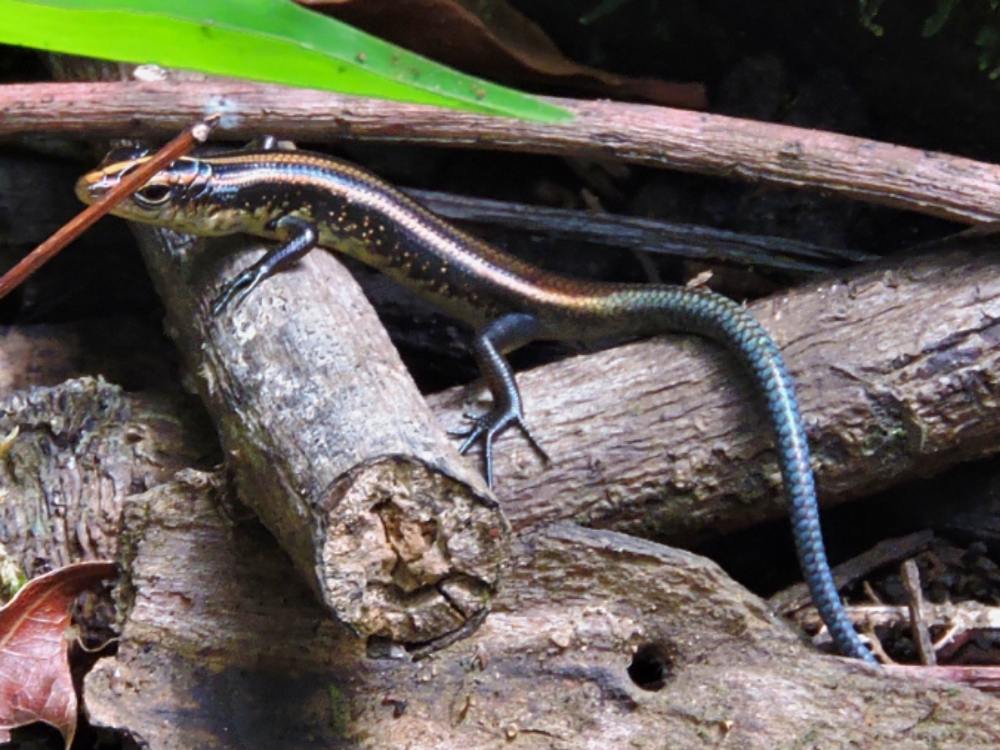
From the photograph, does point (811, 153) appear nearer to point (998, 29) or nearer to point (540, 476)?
point (998, 29)

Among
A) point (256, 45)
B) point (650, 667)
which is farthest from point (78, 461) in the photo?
point (256, 45)

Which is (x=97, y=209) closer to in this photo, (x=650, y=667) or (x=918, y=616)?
Result: (x=650, y=667)

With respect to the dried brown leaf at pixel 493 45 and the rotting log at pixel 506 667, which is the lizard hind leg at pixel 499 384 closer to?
the rotting log at pixel 506 667

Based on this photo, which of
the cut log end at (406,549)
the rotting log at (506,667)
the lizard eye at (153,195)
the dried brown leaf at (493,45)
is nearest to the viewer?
the cut log end at (406,549)

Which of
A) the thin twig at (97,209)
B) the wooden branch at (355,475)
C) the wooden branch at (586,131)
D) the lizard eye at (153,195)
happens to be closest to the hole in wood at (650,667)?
the wooden branch at (355,475)

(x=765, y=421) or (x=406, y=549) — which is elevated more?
(x=765, y=421)

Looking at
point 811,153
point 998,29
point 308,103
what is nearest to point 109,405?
point 308,103

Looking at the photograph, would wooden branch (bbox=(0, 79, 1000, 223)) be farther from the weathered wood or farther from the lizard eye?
the weathered wood
